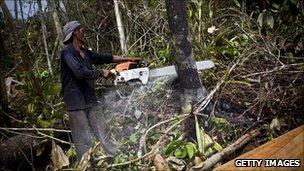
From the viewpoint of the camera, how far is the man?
3427 mm

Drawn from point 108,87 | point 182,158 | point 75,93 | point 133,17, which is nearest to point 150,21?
point 133,17

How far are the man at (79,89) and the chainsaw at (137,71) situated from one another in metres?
0.14

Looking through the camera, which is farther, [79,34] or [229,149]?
[79,34]

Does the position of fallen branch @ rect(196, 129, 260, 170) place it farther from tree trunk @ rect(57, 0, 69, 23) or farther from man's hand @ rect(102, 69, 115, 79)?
tree trunk @ rect(57, 0, 69, 23)

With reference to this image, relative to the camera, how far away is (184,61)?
344 centimetres

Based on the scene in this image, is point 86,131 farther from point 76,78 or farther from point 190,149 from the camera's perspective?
point 190,149

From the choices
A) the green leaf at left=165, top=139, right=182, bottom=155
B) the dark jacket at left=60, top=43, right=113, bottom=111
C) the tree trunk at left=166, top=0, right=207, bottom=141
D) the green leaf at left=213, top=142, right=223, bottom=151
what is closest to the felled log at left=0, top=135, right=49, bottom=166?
the dark jacket at left=60, top=43, right=113, bottom=111

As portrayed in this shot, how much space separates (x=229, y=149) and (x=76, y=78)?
157 centimetres

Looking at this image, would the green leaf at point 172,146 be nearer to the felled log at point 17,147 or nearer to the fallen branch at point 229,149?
the fallen branch at point 229,149

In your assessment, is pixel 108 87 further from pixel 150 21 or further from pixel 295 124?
pixel 295 124

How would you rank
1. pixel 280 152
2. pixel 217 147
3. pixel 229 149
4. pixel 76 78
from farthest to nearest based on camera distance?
pixel 76 78
pixel 217 147
pixel 229 149
pixel 280 152

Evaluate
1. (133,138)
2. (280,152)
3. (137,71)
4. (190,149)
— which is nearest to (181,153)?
(190,149)

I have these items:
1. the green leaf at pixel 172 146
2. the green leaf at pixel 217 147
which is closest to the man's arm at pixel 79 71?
the green leaf at pixel 172 146

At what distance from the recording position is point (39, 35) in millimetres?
8188
